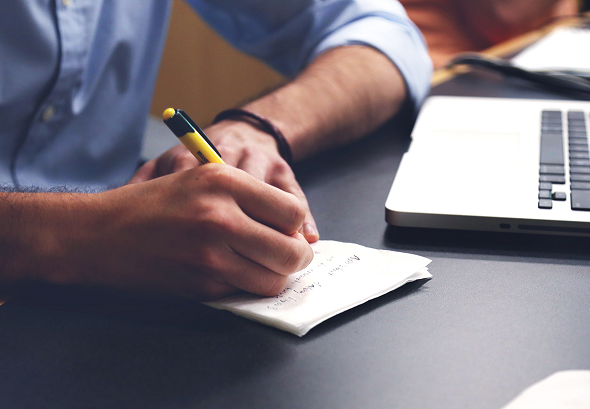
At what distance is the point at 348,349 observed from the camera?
32cm

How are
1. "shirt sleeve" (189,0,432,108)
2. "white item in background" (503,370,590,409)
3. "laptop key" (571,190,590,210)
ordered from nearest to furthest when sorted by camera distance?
"white item in background" (503,370,590,409) → "laptop key" (571,190,590,210) → "shirt sleeve" (189,0,432,108)

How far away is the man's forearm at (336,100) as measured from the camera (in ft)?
1.99

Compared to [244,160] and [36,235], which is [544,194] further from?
[36,235]

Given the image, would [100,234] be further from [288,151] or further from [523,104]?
[523,104]

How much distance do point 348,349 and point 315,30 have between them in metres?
0.62

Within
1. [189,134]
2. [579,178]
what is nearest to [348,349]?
[189,134]

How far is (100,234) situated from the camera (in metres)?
0.35

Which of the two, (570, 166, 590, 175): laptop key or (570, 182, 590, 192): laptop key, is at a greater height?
(570, 182, 590, 192): laptop key

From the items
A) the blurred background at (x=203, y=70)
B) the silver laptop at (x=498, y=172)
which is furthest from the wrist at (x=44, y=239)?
the blurred background at (x=203, y=70)

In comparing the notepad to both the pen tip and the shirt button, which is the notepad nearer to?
the pen tip

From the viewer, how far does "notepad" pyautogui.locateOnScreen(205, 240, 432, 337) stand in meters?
0.34

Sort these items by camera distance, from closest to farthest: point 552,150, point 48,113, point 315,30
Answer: point 552,150 → point 48,113 → point 315,30

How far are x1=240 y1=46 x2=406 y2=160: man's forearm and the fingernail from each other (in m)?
0.16

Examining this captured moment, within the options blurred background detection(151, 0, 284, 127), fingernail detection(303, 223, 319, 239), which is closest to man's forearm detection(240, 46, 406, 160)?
fingernail detection(303, 223, 319, 239)
